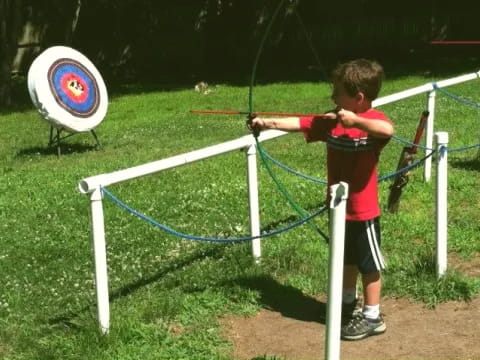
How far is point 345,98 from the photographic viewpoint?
3.89 m

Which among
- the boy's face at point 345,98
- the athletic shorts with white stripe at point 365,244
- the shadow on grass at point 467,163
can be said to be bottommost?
→ the shadow on grass at point 467,163

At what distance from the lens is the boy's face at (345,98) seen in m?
3.88

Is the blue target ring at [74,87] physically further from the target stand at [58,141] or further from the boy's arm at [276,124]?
the boy's arm at [276,124]

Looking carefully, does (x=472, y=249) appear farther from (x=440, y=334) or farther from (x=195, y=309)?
(x=195, y=309)

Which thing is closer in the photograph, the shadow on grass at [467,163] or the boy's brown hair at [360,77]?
the boy's brown hair at [360,77]

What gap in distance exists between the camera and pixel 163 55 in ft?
76.8

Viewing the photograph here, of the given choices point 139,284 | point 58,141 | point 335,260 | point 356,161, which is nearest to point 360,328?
point 356,161

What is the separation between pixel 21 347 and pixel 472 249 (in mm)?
3148

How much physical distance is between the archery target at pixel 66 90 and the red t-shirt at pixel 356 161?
704cm

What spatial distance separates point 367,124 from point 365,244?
2.31ft

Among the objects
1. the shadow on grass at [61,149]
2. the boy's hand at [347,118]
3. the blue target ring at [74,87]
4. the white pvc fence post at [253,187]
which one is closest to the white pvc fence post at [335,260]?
the boy's hand at [347,118]

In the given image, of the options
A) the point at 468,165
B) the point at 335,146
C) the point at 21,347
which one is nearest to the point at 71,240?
the point at 21,347

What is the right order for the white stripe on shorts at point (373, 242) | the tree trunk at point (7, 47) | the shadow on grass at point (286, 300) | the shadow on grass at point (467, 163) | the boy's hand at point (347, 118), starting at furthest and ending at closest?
the tree trunk at point (7, 47) → the shadow on grass at point (467, 163) → the shadow on grass at point (286, 300) → the white stripe on shorts at point (373, 242) → the boy's hand at point (347, 118)

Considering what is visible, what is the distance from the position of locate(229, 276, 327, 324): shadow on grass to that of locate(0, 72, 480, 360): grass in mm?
13
